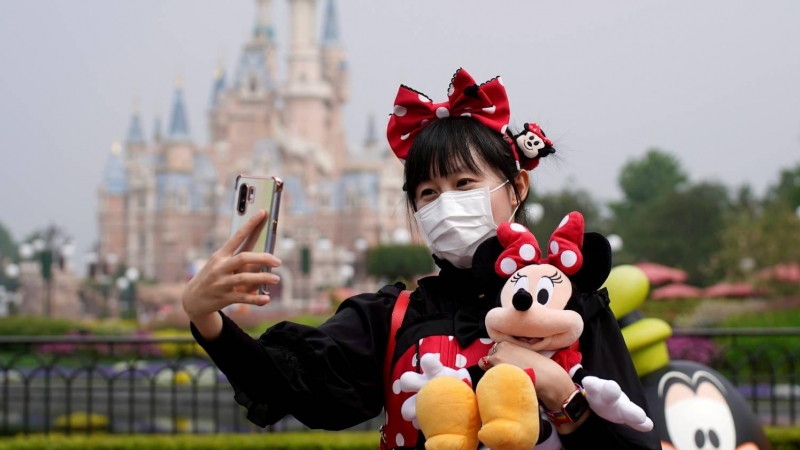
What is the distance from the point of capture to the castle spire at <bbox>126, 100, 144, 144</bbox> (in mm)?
77750

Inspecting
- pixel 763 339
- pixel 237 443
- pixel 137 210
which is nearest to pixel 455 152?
pixel 237 443

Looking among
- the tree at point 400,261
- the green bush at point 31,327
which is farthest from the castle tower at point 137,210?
the green bush at point 31,327

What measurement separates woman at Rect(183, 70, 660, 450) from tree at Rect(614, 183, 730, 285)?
163ft

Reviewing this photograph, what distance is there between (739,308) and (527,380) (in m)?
18.2

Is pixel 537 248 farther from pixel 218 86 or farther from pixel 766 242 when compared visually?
pixel 218 86

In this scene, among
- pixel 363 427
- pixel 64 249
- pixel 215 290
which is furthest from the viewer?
pixel 64 249

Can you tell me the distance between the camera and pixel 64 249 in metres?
34.0

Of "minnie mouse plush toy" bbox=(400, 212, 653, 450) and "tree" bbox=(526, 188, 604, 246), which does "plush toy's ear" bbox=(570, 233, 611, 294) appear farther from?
"tree" bbox=(526, 188, 604, 246)

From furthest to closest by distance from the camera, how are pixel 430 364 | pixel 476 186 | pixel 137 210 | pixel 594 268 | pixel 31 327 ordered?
pixel 137 210, pixel 31 327, pixel 476 186, pixel 594 268, pixel 430 364

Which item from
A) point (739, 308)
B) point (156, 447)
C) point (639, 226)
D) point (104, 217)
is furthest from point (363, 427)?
point (104, 217)

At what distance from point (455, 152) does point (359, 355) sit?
480 millimetres

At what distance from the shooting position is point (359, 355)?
2.20 m

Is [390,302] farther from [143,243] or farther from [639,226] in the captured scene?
[143,243]

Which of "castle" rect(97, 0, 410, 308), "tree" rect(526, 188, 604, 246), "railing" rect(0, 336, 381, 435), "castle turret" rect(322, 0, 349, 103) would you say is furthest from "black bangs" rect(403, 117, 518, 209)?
"castle turret" rect(322, 0, 349, 103)
